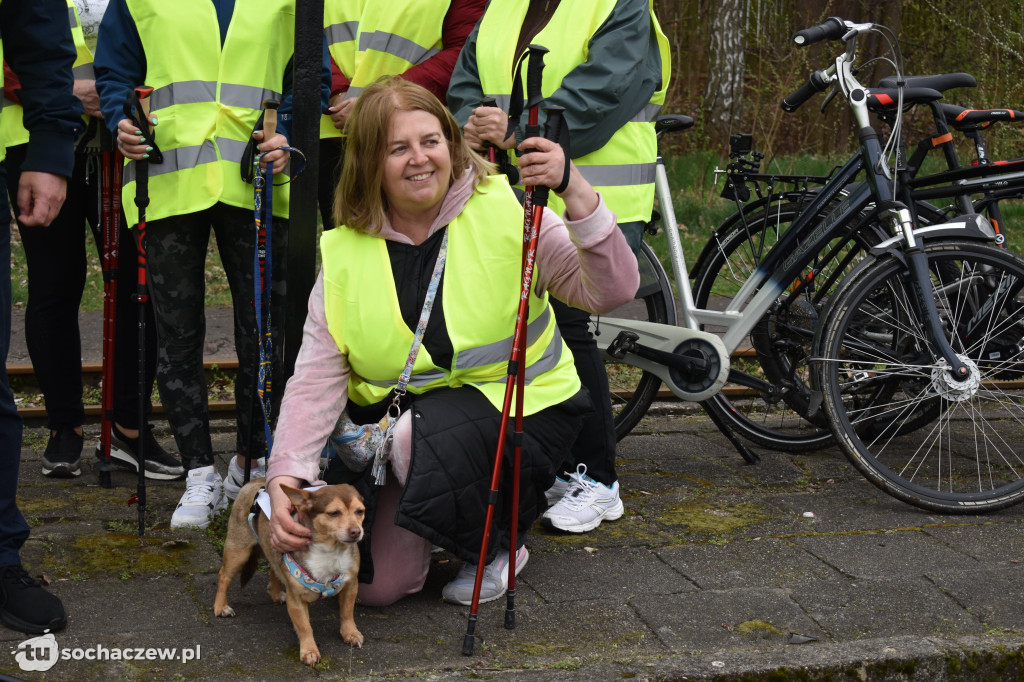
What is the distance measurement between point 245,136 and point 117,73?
0.46 metres

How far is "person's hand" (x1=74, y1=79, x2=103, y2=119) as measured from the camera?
4.12 m

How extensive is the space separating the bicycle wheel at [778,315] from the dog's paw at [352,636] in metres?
2.15

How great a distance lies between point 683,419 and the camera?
5547 mm

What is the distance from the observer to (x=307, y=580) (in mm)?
2893

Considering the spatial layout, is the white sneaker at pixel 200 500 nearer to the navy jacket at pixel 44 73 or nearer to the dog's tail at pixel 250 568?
the dog's tail at pixel 250 568

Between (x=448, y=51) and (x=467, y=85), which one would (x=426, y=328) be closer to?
(x=467, y=85)

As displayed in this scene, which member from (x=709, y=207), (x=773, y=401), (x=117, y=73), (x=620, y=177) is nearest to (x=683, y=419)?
(x=773, y=401)

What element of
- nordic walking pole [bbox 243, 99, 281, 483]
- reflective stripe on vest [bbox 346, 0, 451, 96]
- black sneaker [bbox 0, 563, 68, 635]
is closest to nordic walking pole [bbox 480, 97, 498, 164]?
reflective stripe on vest [bbox 346, 0, 451, 96]

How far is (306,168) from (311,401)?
722mm

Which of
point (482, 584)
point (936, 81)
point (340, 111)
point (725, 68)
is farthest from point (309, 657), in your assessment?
point (725, 68)

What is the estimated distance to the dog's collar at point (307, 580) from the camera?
2893 mm

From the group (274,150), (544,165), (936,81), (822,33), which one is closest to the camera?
(544,165)

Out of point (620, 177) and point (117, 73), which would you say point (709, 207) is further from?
point (117, 73)

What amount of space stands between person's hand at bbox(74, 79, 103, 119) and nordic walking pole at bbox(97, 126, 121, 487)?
0.33 ft
